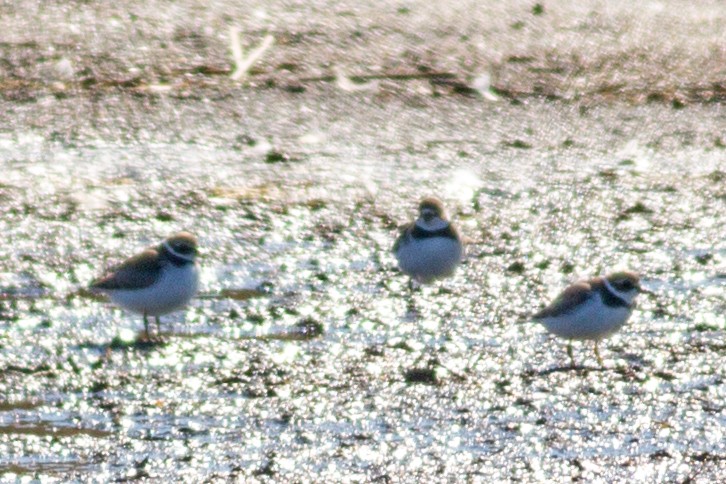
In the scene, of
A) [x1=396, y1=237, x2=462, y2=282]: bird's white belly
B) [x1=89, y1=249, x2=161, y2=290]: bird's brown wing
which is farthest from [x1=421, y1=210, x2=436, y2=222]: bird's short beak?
[x1=89, y1=249, x2=161, y2=290]: bird's brown wing

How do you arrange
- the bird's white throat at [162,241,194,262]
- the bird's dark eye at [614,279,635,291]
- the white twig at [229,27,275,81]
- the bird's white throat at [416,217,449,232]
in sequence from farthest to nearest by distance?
1. the white twig at [229,27,275,81]
2. the bird's white throat at [416,217,449,232]
3. the bird's white throat at [162,241,194,262]
4. the bird's dark eye at [614,279,635,291]

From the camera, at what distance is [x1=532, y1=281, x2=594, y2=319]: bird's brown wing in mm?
8188

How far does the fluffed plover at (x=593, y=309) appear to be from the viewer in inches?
316

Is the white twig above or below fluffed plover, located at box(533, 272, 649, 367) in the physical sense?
above

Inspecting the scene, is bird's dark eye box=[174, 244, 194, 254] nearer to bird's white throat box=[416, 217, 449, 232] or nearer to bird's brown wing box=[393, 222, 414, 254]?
bird's brown wing box=[393, 222, 414, 254]

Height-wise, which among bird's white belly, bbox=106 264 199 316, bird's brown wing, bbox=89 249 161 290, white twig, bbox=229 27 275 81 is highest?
white twig, bbox=229 27 275 81

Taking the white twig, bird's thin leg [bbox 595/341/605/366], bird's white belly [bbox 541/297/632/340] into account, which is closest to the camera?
bird's white belly [bbox 541/297/632/340]

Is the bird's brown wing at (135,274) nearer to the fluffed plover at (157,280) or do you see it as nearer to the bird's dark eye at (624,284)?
the fluffed plover at (157,280)

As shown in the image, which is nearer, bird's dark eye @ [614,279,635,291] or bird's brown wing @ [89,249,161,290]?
bird's dark eye @ [614,279,635,291]

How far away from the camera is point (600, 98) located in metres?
15.2

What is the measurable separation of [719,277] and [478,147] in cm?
414

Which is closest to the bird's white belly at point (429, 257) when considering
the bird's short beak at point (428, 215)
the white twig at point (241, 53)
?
the bird's short beak at point (428, 215)

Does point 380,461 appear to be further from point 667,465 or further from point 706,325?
point 706,325

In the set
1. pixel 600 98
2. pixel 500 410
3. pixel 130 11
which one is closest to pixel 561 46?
pixel 600 98
